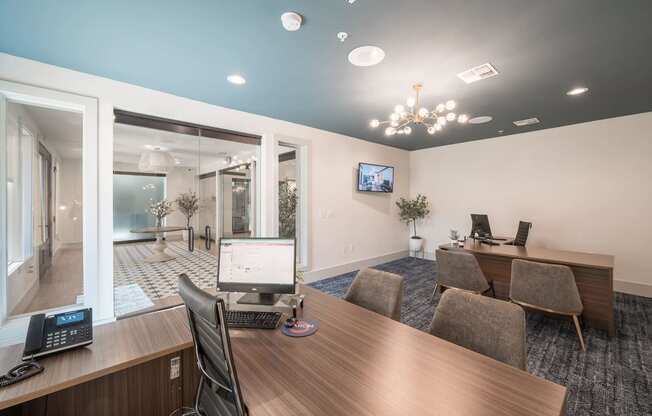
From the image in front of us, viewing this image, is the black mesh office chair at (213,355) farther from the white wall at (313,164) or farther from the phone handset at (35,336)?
the white wall at (313,164)

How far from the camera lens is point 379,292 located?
73.9 inches

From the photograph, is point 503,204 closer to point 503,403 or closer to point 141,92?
point 503,403

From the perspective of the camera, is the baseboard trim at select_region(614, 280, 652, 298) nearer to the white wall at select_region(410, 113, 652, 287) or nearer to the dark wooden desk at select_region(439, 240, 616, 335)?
the white wall at select_region(410, 113, 652, 287)

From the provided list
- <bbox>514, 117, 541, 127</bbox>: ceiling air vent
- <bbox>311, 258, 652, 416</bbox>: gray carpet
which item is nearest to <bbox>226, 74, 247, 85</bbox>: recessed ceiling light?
<bbox>311, 258, 652, 416</bbox>: gray carpet

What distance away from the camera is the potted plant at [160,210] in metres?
3.87

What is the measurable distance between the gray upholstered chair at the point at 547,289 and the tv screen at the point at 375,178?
316 cm

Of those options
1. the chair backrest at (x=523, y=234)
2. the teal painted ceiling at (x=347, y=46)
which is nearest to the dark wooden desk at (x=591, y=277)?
the chair backrest at (x=523, y=234)

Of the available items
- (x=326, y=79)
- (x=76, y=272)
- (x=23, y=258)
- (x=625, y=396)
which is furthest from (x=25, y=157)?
(x=625, y=396)

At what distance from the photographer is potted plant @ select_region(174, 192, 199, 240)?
431 cm

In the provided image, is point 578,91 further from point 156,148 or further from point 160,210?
point 156,148

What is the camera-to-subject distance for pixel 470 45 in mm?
2223

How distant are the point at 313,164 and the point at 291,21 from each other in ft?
9.33

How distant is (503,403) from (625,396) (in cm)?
205

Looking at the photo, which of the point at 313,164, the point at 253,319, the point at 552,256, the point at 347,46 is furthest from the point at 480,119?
the point at 253,319
